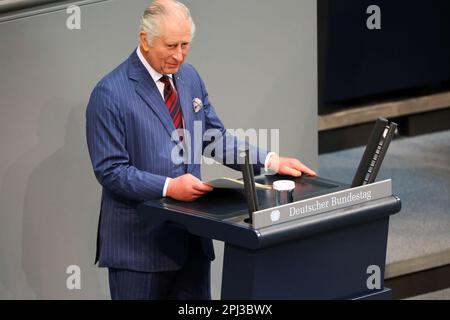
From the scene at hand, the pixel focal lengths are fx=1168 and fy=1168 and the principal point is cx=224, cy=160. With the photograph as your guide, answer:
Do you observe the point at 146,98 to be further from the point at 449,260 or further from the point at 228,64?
the point at 449,260

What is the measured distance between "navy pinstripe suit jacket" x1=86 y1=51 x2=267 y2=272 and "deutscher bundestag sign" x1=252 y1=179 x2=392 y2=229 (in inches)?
18.9

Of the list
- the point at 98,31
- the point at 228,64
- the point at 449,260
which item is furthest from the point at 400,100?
the point at 98,31

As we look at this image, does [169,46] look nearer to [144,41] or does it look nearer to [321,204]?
[144,41]

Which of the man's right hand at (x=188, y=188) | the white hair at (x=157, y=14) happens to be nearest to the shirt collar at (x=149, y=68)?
the white hair at (x=157, y=14)

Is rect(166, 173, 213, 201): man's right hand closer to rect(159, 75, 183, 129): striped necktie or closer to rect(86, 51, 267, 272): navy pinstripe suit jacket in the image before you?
rect(86, 51, 267, 272): navy pinstripe suit jacket

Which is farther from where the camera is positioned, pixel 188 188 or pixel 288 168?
pixel 288 168

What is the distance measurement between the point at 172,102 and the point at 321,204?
69 cm

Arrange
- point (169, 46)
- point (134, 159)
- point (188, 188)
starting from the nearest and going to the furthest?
1. point (188, 188)
2. point (169, 46)
3. point (134, 159)

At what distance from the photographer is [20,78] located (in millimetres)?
4375

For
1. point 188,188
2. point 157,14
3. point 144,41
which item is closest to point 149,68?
point 144,41

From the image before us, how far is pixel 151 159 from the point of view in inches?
147

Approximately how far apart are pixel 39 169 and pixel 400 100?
2.92 meters

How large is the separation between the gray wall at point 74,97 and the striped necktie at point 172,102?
0.76 m

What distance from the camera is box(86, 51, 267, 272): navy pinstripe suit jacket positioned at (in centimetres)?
363
